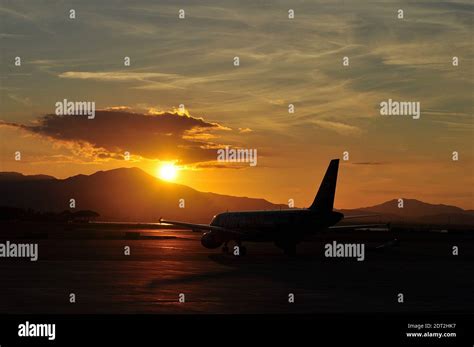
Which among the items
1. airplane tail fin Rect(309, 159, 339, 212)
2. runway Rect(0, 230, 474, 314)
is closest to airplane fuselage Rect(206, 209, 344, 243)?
airplane tail fin Rect(309, 159, 339, 212)

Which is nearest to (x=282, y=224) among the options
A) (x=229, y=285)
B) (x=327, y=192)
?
(x=327, y=192)

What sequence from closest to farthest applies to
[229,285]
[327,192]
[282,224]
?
[229,285] → [327,192] → [282,224]

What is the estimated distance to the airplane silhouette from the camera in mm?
58406

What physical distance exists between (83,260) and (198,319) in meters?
30.0

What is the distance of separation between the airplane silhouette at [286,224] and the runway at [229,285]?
21.0 ft

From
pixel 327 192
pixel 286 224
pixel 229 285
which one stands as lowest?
pixel 229 285

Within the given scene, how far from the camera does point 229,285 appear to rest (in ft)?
111

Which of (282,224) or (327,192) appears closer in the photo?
(327,192)

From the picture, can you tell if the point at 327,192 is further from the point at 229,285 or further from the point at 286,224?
the point at 229,285

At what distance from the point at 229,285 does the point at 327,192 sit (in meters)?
26.0

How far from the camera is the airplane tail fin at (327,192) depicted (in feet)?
191

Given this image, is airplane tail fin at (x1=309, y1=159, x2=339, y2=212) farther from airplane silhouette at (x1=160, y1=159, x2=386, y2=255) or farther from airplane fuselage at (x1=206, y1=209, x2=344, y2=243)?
airplane fuselage at (x1=206, y1=209, x2=344, y2=243)

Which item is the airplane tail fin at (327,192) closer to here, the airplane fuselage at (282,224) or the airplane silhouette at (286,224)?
the airplane silhouette at (286,224)

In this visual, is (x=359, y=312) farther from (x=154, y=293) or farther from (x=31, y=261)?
(x=31, y=261)
